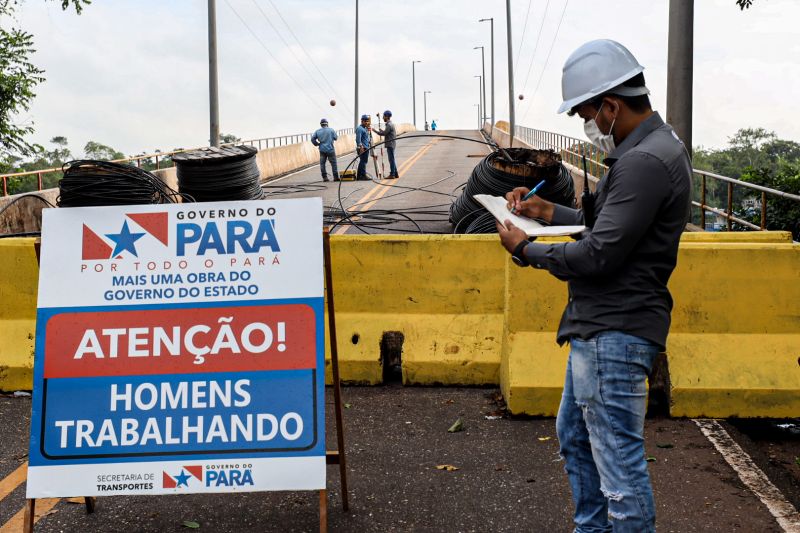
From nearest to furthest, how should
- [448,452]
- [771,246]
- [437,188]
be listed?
[448,452] < [771,246] < [437,188]

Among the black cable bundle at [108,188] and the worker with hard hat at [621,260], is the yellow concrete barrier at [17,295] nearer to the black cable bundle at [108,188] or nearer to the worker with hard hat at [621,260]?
the black cable bundle at [108,188]

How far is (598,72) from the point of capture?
347 cm

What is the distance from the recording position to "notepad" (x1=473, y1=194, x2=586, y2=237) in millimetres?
3699

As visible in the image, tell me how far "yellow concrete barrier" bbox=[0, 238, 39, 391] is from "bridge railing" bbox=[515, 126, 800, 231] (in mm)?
4564

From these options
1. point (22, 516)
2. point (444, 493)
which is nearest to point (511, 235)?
point (444, 493)

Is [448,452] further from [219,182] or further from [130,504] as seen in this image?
[219,182]

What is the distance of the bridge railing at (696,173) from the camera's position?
39.5 ft

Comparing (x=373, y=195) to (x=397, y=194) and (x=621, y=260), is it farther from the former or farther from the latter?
(x=621, y=260)

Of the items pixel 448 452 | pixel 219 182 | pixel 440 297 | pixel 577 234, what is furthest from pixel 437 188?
pixel 577 234

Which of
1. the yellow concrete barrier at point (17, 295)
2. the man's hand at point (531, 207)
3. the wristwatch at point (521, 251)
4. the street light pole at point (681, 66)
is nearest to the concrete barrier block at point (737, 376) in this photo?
the man's hand at point (531, 207)

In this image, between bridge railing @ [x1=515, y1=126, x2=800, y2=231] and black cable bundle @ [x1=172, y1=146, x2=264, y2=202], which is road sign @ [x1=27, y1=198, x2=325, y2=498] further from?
black cable bundle @ [x1=172, y1=146, x2=264, y2=202]

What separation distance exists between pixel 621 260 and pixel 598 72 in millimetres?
692

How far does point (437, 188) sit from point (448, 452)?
70.0ft

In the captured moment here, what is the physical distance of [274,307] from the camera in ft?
15.9
